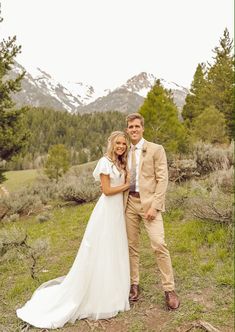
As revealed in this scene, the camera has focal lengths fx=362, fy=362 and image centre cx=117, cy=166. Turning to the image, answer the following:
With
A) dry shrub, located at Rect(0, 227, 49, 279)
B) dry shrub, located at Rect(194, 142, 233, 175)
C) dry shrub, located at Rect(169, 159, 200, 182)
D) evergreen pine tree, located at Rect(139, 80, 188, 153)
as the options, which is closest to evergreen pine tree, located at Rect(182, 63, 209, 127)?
evergreen pine tree, located at Rect(139, 80, 188, 153)

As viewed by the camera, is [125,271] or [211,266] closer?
[125,271]

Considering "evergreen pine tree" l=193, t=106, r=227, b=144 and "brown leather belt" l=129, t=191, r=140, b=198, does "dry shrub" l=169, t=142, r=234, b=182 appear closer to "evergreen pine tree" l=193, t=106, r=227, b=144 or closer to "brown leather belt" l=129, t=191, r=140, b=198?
"brown leather belt" l=129, t=191, r=140, b=198

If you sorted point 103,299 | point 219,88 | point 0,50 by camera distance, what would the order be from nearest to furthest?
1. point 103,299
2. point 0,50
3. point 219,88

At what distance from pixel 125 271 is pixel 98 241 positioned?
0.52 meters

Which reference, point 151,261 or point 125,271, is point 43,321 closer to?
point 125,271

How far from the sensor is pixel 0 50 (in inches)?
568

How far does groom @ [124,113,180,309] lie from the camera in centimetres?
441

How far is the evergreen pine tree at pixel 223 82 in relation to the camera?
1081 inches

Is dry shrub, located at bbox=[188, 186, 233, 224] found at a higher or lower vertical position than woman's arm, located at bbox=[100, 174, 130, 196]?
lower

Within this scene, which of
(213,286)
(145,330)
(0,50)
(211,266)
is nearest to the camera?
(145,330)

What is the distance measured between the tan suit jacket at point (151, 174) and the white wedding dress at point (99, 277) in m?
0.34

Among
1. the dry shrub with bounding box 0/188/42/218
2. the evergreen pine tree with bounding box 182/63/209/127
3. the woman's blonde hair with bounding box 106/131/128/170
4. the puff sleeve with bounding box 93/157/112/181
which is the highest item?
the evergreen pine tree with bounding box 182/63/209/127

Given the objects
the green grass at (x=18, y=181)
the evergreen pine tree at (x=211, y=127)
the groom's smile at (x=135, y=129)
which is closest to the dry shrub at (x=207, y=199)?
the groom's smile at (x=135, y=129)

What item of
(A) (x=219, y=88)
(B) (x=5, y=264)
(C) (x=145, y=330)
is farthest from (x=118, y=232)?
(A) (x=219, y=88)
